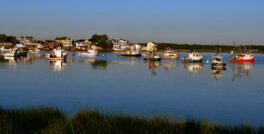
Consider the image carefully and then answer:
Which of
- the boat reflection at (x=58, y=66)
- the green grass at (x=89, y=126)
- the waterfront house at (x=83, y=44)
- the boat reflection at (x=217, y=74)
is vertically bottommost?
the boat reflection at (x=217, y=74)

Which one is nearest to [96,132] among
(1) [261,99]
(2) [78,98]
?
(2) [78,98]

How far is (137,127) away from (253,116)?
9613 millimetres

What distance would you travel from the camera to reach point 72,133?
9.37 meters

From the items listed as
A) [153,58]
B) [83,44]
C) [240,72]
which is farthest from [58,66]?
[83,44]

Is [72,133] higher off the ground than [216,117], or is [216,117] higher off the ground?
[72,133]

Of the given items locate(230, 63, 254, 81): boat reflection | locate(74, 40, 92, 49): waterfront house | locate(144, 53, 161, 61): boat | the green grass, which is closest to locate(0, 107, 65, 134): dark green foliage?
the green grass

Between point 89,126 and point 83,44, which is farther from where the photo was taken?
point 83,44

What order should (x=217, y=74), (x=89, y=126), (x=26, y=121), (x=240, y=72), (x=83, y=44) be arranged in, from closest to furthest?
1. (x=89, y=126)
2. (x=26, y=121)
3. (x=217, y=74)
4. (x=240, y=72)
5. (x=83, y=44)

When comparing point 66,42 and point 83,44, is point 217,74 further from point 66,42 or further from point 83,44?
point 66,42

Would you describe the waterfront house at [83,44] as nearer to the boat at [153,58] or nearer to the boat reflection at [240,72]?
the boat at [153,58]

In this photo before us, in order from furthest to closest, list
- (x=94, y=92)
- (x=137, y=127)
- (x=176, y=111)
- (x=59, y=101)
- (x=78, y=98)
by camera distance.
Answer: (x=94, y=92), (x=78, y=98), (x=59, y=101), (x=176, y=111), (x=137, y=127)

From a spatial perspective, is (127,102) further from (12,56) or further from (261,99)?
(12,56)

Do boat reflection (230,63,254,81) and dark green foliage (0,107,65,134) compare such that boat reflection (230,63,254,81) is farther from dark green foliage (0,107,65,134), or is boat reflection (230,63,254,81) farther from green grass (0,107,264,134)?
dark green foliage (0,107,65,134)

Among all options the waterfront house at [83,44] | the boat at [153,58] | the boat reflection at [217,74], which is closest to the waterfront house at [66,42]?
the waterfront house at [83,44]
